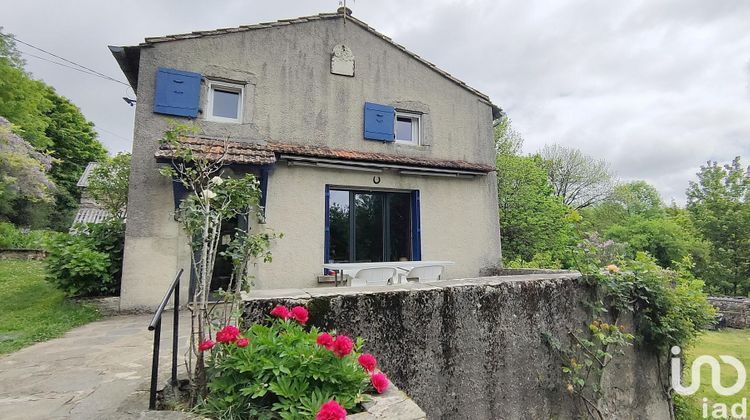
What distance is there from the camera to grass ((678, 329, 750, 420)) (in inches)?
215

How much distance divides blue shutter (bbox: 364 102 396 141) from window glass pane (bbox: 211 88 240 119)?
3.01 metres

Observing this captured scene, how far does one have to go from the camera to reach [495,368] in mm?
3309

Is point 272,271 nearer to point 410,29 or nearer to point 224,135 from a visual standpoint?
point 224,135

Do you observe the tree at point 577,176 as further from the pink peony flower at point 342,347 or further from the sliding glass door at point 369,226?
the pink peony flower at point 342,347

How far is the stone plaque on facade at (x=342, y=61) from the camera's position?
794cm

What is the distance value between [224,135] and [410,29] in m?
8.87

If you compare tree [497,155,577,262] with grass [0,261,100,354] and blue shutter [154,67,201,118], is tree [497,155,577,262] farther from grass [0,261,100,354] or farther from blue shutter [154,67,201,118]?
grass [0,261,100,354]

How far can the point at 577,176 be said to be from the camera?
87.8 feet

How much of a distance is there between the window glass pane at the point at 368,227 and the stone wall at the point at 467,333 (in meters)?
4.53

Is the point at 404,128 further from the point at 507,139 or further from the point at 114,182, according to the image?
the point at 507,139

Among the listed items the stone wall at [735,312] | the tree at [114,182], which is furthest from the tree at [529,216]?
the tree at [114,182]

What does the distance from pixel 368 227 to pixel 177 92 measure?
496 cm

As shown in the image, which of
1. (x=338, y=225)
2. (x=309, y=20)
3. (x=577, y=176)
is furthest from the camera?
(x=577, y=176)

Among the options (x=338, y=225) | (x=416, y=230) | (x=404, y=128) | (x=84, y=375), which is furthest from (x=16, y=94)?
(x=416, y=230)
